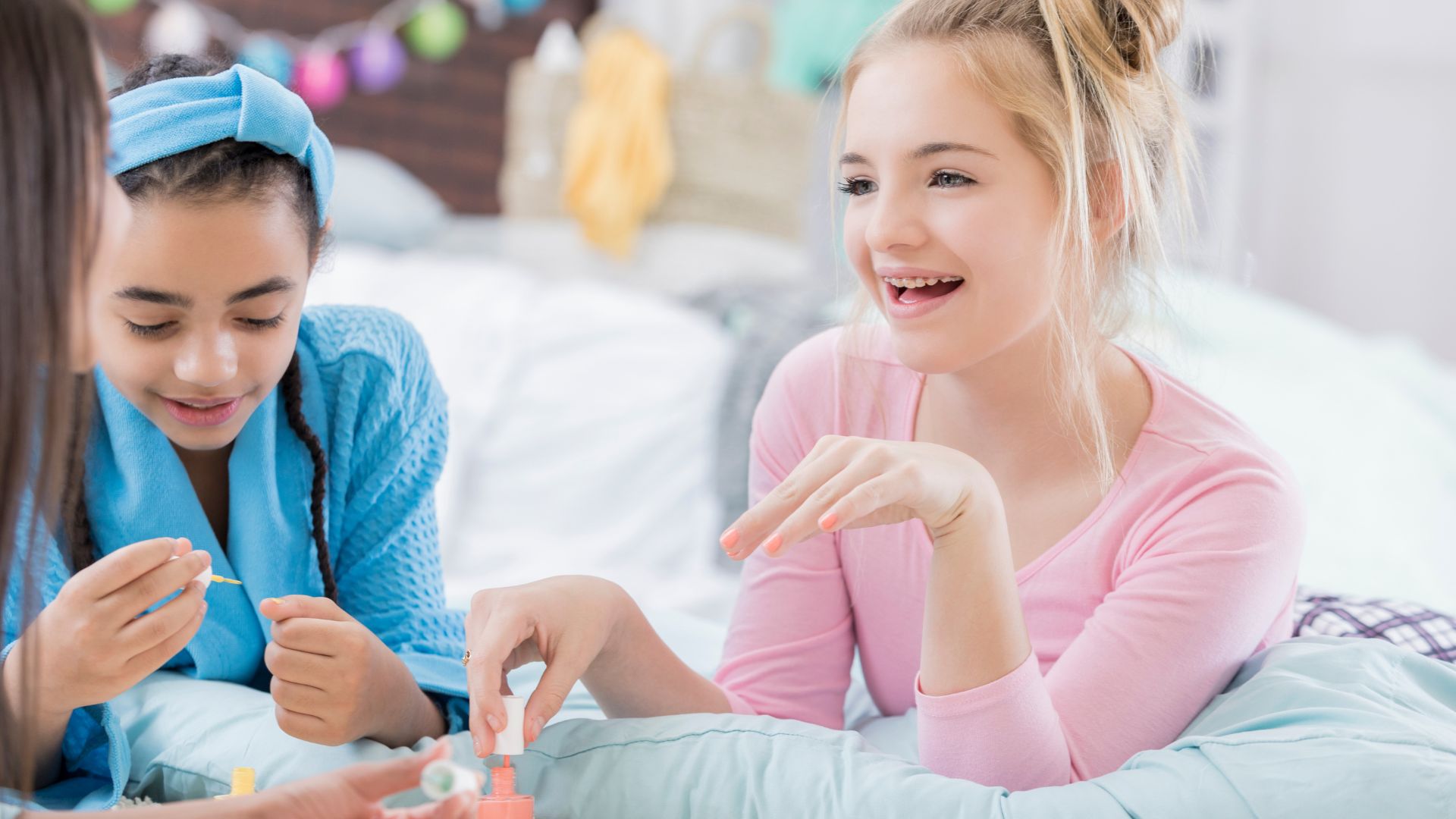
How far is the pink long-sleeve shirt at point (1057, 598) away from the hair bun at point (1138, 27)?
0.81 feet

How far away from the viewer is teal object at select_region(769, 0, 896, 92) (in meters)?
2.88

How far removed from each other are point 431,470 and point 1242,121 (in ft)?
9.21

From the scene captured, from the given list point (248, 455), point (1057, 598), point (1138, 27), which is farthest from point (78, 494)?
point (1138, 27)

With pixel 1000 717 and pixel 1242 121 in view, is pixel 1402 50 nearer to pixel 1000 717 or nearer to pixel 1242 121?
pixel 1242 121

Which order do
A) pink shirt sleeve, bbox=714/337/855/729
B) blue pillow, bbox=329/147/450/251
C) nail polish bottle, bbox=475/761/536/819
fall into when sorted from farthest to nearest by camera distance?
1. blue pillow, bbox=329/147/450/251
2. pink shirt sleeve, bbox=714/337/855/729
3. nail polish bottle, bbox=475/761/536/819

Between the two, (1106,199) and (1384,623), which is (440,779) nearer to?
(1106,199)

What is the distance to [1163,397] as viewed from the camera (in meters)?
1.03

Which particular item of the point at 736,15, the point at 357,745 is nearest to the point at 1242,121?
the point at 736,15

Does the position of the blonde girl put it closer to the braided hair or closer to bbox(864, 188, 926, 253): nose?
bbox(864, 188, 926, 253): nose


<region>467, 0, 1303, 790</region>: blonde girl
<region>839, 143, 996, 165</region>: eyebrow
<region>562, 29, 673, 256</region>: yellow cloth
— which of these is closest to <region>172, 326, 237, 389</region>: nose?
<region>467, 0, 1303, 790</region>: blonde girl

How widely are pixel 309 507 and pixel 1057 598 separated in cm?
58

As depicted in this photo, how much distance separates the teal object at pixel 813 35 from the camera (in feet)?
9.44

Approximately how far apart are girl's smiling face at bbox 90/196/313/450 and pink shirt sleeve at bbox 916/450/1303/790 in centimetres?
51

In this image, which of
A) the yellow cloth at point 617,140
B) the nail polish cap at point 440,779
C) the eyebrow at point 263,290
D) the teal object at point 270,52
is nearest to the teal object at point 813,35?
the yellow cloth at point 617,140
